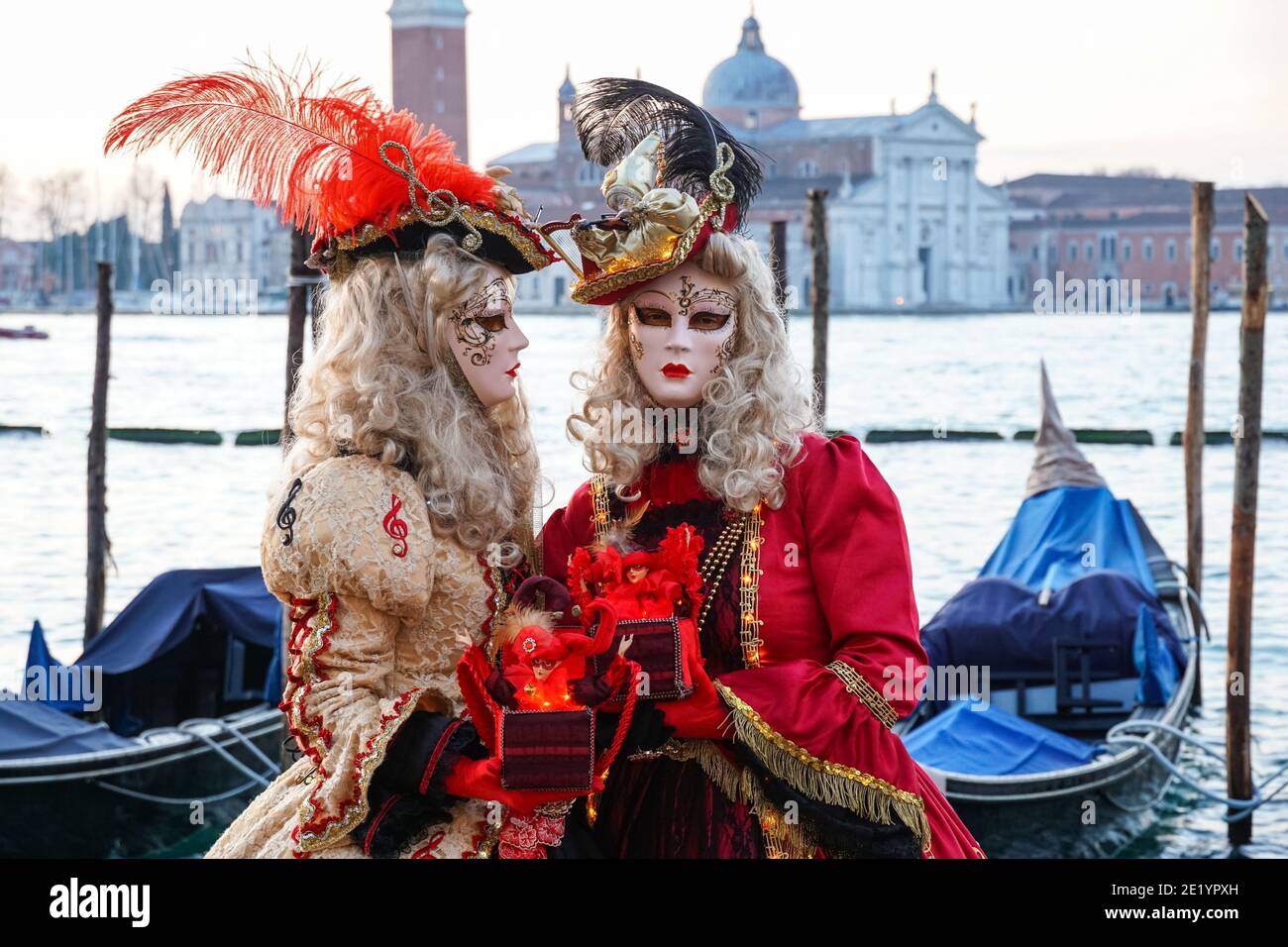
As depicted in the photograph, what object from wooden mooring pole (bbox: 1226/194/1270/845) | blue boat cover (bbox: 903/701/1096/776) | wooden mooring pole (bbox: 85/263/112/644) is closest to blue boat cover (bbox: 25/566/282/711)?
wooden mooring pole (bbox: 85/263/112/644)

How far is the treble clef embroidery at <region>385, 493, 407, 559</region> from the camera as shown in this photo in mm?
2148

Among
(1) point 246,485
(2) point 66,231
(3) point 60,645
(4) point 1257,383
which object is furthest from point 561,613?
(2) point 66,231

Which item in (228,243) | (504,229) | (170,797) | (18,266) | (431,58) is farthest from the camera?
(18,266)

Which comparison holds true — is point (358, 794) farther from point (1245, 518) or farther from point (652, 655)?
point (1245, 518)

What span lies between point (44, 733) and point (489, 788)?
4365 mm

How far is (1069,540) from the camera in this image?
8.17m

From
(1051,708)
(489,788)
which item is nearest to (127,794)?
(1051,708)

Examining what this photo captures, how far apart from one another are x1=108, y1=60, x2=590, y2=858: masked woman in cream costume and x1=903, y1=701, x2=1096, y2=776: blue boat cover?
3841 mm

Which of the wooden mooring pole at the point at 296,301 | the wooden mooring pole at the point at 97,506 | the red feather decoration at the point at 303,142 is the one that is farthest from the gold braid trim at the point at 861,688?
the wooden mooring pole at the point at 97,506

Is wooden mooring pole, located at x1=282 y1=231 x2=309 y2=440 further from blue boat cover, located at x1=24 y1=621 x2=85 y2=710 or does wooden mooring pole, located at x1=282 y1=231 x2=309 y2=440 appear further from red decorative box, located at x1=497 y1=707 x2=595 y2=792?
red decorative box, located at x1=497 y1=707 x2=595 y2=792

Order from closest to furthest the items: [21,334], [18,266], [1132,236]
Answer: [21,334] < [18,266] < [1132,236]

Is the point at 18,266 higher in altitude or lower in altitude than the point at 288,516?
higher

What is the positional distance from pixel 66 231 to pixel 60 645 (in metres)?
45.1
